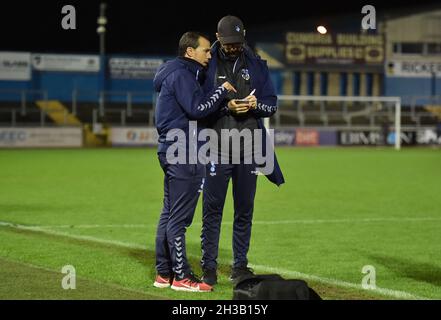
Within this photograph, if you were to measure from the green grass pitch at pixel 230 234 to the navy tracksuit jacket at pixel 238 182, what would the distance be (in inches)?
14.3

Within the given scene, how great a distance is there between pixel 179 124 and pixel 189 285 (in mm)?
1351

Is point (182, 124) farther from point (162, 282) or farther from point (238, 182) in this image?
point (162, 282)

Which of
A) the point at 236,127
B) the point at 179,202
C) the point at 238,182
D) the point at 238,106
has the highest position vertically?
the point at 238,106

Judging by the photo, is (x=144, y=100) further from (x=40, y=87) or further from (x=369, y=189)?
(x=369, y=189)

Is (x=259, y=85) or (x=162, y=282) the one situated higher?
(x=259, y=85)

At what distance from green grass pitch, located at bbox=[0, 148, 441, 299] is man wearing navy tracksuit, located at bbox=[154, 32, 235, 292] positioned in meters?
0.28

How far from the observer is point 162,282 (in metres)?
7.74

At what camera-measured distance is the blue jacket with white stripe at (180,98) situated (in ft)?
24.3

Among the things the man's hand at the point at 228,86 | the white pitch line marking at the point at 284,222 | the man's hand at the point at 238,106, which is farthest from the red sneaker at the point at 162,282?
the white pitch line marking at the point at 284,222

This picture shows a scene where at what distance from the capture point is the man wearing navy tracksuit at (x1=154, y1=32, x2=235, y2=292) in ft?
24.5

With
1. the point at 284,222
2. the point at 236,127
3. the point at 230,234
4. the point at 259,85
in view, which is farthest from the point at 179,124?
the point at 284,222

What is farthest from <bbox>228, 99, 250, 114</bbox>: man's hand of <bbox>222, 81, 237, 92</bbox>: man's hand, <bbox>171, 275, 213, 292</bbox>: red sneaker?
<bbox>171, 275, 213, 292</bbox>: red sneaker

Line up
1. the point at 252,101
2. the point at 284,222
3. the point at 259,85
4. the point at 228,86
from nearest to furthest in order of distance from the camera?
the point at 228,86 < the point at 252,101 < the point at 259,85 < the point at 284,222

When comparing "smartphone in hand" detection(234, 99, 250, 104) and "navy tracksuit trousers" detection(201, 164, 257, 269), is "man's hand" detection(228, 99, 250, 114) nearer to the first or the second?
"smartphone in hand" detection(234, 99, 250, 104)
